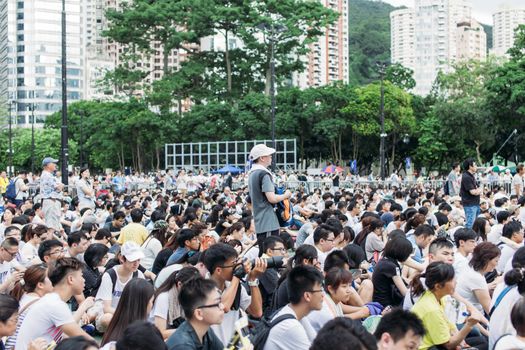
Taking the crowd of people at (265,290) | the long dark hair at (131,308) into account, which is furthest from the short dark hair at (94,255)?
the long dark hair at (131,308)

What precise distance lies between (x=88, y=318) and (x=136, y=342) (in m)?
3.46

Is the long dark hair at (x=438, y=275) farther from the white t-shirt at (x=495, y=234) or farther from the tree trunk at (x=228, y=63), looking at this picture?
the tree trunk at (x=228, y=63)

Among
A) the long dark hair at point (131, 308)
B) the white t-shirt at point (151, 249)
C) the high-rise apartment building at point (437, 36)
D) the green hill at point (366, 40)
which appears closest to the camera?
the long dark hair at point (131, 308)

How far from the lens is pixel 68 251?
10.5 m

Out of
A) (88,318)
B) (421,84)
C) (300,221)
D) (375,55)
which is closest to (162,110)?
(300,221)

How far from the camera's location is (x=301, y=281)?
5.74 meters

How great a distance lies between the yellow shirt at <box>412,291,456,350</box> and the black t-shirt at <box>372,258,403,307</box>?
65.3 inches

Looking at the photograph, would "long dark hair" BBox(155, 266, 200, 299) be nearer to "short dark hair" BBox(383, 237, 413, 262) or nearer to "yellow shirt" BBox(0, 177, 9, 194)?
"short dark hair" BBox(383, 237, 413, 262)

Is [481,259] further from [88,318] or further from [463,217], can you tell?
[463,217]

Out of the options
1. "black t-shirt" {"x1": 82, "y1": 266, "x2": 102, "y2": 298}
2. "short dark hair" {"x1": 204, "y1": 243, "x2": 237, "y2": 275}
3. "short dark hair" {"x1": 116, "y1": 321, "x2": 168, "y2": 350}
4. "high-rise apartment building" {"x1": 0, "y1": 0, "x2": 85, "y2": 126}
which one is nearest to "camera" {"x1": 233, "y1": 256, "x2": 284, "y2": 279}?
"short dark hair" {"x1": 204, "y1": 243, "x2": 237, "y2": 275}

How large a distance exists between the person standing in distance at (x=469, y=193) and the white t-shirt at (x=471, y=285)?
726 cm

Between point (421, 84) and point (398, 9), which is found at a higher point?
point (398, 9)

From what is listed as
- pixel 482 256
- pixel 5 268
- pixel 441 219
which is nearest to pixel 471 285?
pixel 482 256

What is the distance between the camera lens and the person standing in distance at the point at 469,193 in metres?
14.8
